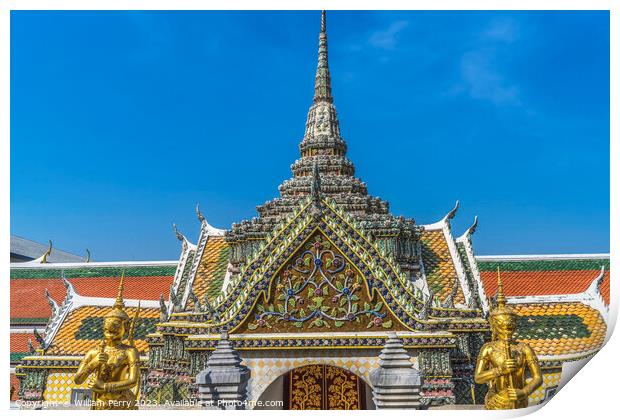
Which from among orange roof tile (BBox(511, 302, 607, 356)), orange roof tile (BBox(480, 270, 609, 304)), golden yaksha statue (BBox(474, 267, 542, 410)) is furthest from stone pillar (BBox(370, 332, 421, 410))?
orange roof tile (BBox(480, 270, 609, 304))

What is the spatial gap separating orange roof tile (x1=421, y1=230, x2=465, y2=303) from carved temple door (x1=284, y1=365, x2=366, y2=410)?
258 cm

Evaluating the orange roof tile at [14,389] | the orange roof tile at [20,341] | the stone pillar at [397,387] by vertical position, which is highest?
the orange roof tile at [20,341]

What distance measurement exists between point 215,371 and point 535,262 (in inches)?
430

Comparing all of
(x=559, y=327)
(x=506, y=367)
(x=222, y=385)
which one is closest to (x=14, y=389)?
(x=222, y=385)

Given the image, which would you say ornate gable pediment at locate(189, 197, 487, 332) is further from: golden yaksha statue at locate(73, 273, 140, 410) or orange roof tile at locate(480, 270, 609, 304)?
orange roof tile at locate(480, 270, 609, 304)

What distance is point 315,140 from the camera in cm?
1418

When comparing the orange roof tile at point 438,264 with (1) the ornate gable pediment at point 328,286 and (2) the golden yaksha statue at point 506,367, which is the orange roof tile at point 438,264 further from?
(2) the golden yaksha statue at point 506,367

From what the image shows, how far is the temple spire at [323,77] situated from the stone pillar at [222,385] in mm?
9503

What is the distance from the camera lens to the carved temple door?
956cm

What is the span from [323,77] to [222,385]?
10489mm

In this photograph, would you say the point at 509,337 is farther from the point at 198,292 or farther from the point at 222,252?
the point at 222,252

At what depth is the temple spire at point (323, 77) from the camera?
1528 cm

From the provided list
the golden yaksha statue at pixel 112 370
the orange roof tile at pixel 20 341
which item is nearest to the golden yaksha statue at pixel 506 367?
the golden yaksha statue at pixel 112 370
